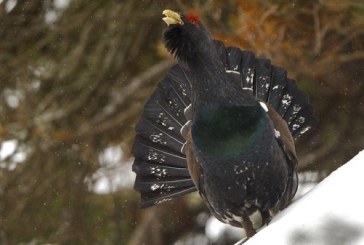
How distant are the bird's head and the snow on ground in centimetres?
214

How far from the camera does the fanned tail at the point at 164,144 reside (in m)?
4.61

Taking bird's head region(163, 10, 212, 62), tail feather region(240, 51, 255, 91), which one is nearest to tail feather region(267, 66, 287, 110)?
tail feather region(240, 51, 255, 91)

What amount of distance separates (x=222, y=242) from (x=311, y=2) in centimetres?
189

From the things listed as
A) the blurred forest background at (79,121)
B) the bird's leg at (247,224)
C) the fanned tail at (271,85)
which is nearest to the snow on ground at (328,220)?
the bird's leg at (247,224)

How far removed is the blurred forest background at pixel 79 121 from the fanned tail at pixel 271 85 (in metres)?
0.69

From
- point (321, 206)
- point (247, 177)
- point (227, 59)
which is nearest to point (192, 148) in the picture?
point (247, 177)

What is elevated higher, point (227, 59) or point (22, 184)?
point (227, 59)

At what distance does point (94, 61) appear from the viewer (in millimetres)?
5332

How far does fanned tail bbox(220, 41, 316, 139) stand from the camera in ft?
14.6

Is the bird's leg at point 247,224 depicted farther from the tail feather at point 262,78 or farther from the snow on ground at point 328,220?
the snow on ground at point 328,220

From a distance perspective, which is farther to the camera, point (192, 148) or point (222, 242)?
point (222, 242)

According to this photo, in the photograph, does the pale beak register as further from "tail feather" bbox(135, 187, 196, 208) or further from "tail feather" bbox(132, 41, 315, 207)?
"tail feather" bbox(135, 187, 196, 208)

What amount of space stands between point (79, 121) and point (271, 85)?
1580 mm

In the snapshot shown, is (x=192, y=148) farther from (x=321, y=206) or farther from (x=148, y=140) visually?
(x=321, y=206)
